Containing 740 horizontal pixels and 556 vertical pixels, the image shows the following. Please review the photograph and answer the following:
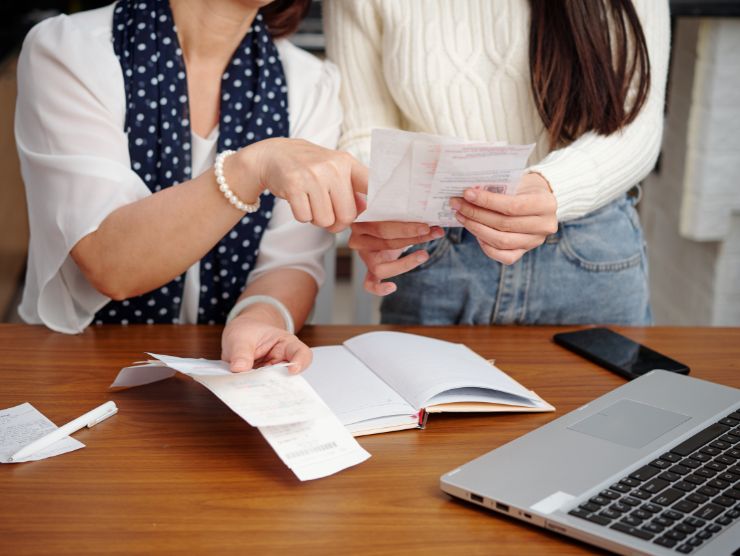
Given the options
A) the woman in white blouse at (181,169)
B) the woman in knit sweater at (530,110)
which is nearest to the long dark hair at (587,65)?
the woman in knit sweater at (530,110)

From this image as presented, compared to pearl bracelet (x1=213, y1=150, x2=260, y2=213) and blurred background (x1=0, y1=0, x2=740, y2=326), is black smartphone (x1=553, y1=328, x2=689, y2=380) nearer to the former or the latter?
pearl bracelet (x1=213, y1=150, x2=260, y2=213)

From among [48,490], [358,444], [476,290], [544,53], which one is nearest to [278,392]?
[358,444]

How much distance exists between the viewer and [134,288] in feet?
4.80

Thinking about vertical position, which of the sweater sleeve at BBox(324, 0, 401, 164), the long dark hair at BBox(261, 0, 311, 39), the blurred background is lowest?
the blurred background

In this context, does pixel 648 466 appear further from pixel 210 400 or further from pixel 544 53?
pixel 544 53

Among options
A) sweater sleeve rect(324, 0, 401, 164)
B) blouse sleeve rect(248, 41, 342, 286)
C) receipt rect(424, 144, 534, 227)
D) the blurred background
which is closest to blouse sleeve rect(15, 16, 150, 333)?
blouse sleeve rect(248, 41, 342, 286)

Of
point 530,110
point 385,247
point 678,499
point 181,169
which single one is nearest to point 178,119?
point 181,169

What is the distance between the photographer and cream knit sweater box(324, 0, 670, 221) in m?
1.60

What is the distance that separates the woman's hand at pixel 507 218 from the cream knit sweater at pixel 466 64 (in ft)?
0.96

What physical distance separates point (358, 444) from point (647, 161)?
78 cm

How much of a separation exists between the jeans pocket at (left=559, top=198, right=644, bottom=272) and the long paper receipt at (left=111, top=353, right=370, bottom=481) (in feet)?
2.23

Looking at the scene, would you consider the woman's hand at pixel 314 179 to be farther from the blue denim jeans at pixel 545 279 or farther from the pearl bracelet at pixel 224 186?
the blue denim jeans at pixel 545 279

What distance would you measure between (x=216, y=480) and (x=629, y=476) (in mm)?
430

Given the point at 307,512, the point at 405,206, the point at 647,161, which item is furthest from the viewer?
the point at 647,161
